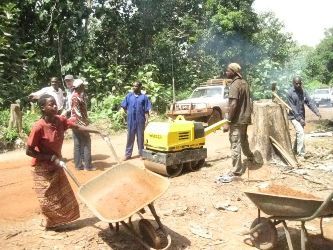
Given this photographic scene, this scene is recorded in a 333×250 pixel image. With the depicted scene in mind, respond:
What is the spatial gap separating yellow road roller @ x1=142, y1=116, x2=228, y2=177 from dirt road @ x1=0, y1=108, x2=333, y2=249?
29 cm

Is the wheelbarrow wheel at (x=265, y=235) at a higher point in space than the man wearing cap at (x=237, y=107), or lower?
lower

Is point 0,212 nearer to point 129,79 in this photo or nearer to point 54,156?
point 54,156

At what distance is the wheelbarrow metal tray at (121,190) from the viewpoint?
438 cm

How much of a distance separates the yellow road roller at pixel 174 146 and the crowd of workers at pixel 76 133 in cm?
55

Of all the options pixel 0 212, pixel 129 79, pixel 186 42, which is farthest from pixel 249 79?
pixel 0 212

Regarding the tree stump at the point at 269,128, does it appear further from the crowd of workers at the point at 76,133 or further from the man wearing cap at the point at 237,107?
the man wearing cap at the point at 237,107

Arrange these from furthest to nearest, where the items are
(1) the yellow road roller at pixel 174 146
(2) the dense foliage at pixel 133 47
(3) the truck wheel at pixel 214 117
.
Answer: (2) the dense foliage at pixel 133 47 < (3) the truck wheel at pixel 214 117 < (1) the yellow road roller at pixel 174 146

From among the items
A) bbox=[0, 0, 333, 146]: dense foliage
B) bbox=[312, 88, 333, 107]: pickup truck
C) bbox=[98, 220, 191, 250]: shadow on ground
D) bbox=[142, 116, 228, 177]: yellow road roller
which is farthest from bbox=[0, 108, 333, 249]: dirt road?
bbox=[312, 88, 333, 107]: pickup truck

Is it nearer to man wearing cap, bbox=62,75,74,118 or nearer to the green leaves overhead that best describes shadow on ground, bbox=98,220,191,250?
man wearing cap, bbox=62,75,74,118

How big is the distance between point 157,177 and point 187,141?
9.76 feet

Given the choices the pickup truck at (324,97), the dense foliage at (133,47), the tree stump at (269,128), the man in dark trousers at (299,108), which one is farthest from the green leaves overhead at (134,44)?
the tree stump at (269,128)

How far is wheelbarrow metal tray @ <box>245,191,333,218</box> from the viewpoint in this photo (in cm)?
399

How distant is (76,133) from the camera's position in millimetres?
8305

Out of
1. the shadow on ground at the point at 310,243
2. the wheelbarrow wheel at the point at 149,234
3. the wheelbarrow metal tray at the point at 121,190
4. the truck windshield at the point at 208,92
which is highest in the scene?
the truck windshield at the point at 208,92
